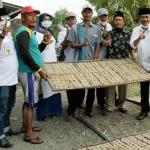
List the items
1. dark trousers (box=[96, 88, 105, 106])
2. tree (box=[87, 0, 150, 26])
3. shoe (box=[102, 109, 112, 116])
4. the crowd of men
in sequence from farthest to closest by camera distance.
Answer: tree (box=[87, 0, 150, 26]) < dark trousers (box=[96, 88, 105, 106]) < shoe (box=[102, 109, 112, 116]) < the crowd of men

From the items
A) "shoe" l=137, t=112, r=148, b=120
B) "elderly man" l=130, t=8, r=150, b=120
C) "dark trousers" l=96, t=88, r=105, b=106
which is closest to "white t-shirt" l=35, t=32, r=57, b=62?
"dark trousers" l=96, t=88, r=105, b=106

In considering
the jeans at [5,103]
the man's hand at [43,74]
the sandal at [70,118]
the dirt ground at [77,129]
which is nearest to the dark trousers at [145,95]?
the dirt ground at [77,129]

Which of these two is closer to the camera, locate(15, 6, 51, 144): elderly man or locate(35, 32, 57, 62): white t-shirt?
locate(15, 6, 51, 144): elderly man

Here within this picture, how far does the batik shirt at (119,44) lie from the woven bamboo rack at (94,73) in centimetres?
16

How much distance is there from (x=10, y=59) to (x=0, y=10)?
25.5 inches

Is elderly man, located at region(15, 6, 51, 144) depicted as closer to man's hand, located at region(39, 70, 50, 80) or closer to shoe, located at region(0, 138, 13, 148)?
man's hand, located at region(39, 70, 50, 80)

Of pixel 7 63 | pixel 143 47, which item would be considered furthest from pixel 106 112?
pixel 7 63

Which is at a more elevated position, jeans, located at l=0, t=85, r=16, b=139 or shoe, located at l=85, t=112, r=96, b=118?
jeans, located at l=0, t=85, r=16, b=139

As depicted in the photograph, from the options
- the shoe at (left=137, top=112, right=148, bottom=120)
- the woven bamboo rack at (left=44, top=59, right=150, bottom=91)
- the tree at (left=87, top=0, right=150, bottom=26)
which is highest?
the tree at (left=87, top=0, right=150, bottom=26)

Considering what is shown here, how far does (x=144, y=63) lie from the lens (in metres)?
4.67

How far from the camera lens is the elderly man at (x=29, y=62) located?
3551 millimetres

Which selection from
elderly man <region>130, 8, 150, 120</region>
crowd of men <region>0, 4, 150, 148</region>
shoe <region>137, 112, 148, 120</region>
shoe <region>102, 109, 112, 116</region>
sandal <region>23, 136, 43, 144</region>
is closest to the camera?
crowd of men <region>0, 4, 150, 148</region>

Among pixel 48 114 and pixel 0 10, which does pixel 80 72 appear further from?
pixel 0 10

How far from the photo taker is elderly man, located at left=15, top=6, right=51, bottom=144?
11.6 feet
